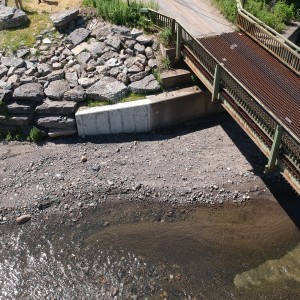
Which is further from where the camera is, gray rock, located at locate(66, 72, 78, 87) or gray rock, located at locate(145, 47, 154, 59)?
gray rock, located at locate(145, 47, 154, 59)

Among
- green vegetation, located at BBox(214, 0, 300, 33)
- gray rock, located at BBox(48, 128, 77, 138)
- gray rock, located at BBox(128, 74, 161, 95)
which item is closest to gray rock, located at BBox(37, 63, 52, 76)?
gray rock, located at BBox(48, 128, 77, 138)

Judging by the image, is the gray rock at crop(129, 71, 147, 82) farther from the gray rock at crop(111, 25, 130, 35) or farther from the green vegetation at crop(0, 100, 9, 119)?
the green vegetation at crop(0, 100, 9, 119)

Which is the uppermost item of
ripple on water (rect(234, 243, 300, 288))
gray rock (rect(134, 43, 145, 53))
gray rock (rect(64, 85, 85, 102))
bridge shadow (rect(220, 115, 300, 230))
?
gray rock (rect(134, 43, 145, 53))

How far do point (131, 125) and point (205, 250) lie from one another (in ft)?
19.1

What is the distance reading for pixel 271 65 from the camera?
13891mm

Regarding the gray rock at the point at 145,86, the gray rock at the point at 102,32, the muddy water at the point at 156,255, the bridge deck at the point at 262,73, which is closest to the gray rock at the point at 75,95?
the gray rock at the point at 145,86

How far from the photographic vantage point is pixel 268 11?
18438 millimetres

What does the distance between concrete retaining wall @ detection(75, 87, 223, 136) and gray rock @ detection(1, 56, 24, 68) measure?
372cm


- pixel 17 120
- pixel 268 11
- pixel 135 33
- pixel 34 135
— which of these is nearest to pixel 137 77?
pixel 135 33

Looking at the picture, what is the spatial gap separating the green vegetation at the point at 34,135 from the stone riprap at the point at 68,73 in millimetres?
247

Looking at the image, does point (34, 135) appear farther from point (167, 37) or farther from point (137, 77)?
point (167, 37)

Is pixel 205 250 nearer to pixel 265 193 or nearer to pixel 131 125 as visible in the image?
pixel 265 193

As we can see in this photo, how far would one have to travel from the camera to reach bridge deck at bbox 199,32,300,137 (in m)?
11.8

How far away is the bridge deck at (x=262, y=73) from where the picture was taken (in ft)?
38.8
